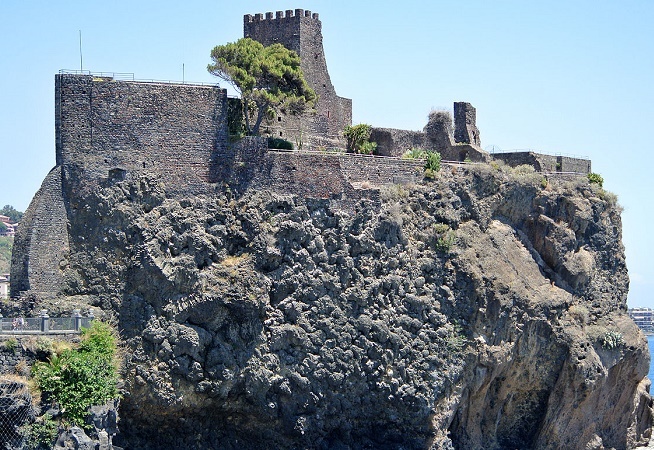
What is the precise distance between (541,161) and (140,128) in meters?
22.6

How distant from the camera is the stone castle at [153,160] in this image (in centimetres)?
4759

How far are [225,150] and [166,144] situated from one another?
97.3 inches

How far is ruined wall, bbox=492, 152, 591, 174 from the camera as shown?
210 ft

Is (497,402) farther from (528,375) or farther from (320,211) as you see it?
(320,211)

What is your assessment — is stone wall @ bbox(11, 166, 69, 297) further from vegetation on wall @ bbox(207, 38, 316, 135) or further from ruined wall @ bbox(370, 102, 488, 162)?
ruined wall @ bbox(370, 102, 488, 162)

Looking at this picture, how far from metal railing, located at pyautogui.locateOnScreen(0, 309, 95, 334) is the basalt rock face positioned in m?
2.56

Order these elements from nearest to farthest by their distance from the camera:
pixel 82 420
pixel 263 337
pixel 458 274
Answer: pixel 82 420 → pixel 263 337 → pixel 458 274

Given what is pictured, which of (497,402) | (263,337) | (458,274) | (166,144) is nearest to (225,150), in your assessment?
(166,144)

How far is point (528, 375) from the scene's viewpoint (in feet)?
190

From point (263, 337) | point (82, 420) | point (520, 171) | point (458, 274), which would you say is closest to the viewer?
point (82, 420)

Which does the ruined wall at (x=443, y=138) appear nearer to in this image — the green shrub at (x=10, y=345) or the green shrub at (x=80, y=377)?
the green shrub at (x=80, y=377)

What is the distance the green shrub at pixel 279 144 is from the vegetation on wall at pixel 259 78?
0.75 meters

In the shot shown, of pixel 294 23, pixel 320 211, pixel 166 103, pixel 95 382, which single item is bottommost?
pixel 95 382

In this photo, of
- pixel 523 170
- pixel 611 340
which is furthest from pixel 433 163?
pixel 611 340
